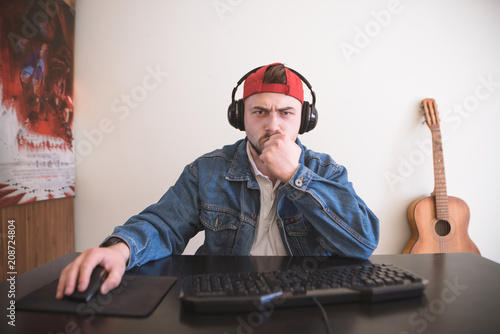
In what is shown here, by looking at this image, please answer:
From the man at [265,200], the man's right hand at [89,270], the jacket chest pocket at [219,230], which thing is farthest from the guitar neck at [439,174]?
the man's right hand at [89,270]

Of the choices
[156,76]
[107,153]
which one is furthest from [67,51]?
[107,153]

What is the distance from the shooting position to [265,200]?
3.54ft

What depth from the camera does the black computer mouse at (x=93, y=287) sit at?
1.63ft

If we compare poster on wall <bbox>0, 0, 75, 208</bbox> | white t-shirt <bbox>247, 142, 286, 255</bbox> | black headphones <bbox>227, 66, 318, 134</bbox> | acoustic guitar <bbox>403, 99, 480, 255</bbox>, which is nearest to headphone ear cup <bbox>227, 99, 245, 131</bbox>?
black headphones <bbox>227, 66, 318, 134</bbox>

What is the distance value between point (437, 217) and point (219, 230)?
1.53 meters

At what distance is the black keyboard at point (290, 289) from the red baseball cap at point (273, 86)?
0.73 meters

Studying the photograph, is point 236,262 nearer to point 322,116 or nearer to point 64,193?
point 322,116

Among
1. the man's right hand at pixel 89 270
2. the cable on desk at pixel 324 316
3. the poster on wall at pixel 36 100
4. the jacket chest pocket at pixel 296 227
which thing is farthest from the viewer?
the poster on wall at pixel 36 100

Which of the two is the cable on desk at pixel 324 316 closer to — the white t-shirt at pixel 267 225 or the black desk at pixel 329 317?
the black desk at pixel 329 317

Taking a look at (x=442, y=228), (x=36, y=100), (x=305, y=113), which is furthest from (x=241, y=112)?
(x=442, y=228)

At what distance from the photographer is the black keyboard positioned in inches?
18.4

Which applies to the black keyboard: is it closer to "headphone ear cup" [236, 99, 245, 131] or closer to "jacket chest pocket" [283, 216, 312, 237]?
"jacket chest pocket" [283, 216, 312, 237]

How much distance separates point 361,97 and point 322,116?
0.30 metres

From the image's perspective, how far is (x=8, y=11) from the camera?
1296mm
